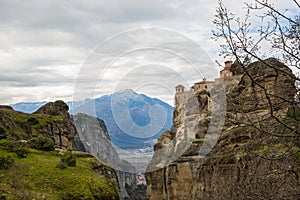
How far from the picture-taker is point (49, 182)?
48.8 feet

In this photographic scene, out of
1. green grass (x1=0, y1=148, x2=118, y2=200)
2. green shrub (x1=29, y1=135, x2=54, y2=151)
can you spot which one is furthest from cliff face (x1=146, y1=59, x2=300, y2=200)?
green shrub (x1=29, y1=135, x2=54, y2=151)

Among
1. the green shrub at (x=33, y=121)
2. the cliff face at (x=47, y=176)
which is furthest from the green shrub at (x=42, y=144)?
the green shrub at (x=33, y=121)

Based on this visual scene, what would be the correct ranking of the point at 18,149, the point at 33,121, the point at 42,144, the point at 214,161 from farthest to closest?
the point at 33,121 < the point at 214,161 < the point at 42,144 < the point at 18,149

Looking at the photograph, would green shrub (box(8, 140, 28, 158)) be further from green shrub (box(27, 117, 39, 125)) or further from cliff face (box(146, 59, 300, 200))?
green shrub (box(27, 117, 39, 125))

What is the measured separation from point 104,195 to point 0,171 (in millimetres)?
4084

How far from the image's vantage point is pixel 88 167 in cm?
1800

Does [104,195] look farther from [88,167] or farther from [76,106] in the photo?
[76,106]

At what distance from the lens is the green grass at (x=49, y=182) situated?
44.1 ft

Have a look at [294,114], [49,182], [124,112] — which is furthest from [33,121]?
[294,114]

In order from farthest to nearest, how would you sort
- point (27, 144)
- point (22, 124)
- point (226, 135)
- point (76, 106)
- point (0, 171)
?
point (22, 124) < point (226, 135) < point (76, 106) < point (27, 144) < point (0, 171)

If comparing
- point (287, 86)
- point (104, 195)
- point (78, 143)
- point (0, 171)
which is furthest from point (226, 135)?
point (78, 143)

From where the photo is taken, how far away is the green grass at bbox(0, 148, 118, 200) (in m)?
13.4

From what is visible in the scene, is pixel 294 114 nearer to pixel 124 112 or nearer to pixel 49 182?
pixel 49 182

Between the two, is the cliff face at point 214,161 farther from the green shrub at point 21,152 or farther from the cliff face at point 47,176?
the green shrub at point 21,152
